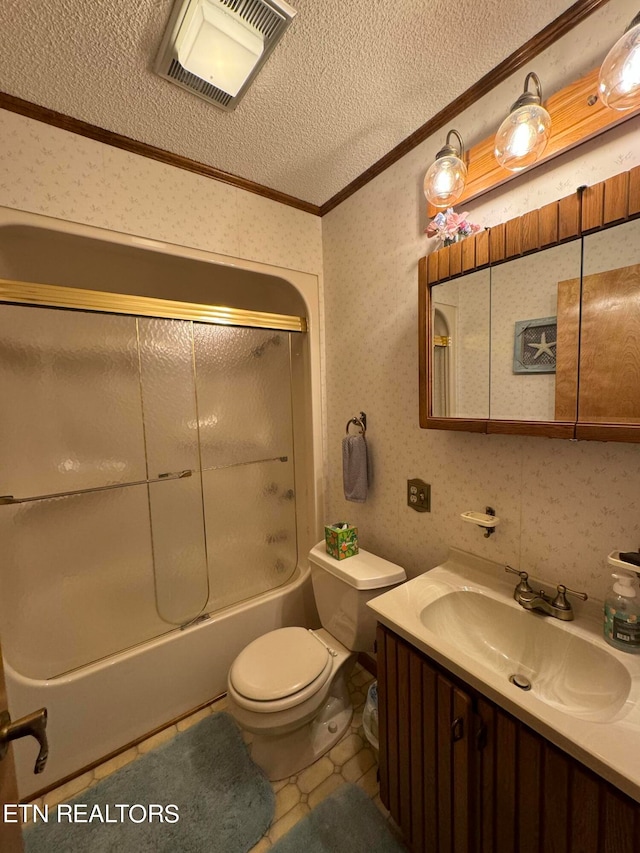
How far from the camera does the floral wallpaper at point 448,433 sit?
941 millimetres

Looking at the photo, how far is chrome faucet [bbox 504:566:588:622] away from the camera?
972 mm

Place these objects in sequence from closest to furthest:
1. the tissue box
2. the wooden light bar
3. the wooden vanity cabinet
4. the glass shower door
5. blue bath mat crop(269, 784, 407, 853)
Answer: the wooden vanity cabinet < the wooden light bar < blue bath mat crop(269, 784, 407, 853) < the tissue box < the glass shower door

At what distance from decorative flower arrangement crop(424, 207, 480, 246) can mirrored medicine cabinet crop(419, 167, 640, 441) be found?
0.29 feet

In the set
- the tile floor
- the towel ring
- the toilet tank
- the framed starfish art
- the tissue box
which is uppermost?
the framed starfish art

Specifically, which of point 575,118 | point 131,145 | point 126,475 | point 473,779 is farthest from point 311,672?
point 131,145

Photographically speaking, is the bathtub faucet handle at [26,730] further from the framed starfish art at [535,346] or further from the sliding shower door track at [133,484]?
the framed starfish art at [535,346]

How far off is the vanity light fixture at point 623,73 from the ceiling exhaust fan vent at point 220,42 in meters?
0.82

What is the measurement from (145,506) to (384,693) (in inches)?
53.0

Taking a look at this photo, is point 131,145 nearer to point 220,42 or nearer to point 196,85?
point 196,85

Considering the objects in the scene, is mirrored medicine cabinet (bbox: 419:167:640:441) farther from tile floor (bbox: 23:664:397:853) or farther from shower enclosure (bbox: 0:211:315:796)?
tile floor (bbox: 23:664:397:853)

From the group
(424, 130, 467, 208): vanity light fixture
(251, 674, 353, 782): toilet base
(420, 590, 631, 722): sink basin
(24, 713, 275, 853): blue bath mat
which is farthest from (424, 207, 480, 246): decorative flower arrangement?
(24, 713, 275, 853): blue bath mat

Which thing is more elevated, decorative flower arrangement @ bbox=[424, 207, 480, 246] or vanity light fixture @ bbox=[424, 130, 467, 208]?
vanity light fixture @ bbox=[424, 130, 467, 208]

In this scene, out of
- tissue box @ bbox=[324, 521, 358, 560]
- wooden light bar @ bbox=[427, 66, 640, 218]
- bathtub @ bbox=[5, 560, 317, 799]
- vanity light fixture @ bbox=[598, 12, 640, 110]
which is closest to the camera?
vanity light fixture @ bbox=[598, 12, 640, 110]

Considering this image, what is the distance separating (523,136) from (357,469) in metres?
1.32
